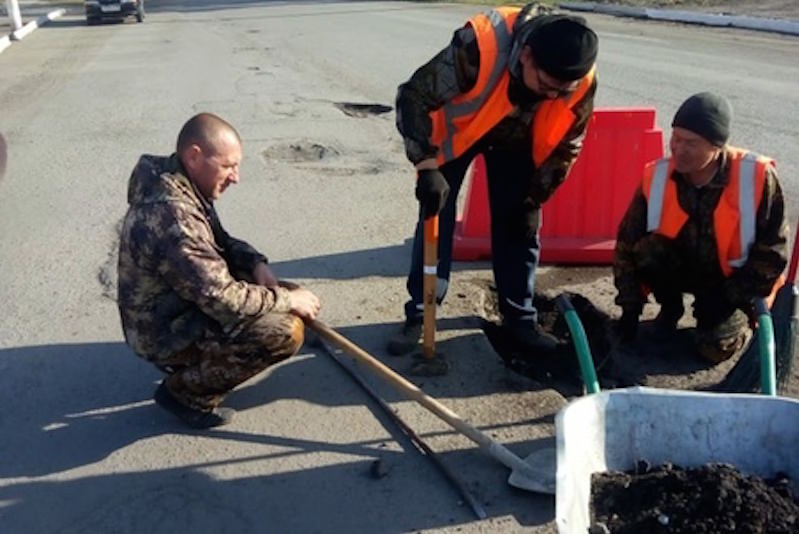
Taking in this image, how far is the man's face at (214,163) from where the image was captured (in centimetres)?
328

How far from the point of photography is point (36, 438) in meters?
3.49

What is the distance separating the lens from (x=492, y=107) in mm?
3652

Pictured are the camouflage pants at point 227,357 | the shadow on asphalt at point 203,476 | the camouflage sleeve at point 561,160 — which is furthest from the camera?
the camouflage sleeve at point 561,160

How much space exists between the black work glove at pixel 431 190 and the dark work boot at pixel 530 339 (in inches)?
36.0

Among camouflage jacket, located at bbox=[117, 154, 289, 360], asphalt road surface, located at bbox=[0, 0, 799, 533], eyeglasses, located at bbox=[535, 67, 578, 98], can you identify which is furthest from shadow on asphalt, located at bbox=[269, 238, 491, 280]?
eyeglasses, located at bbox=[535, 67, 578, 98]

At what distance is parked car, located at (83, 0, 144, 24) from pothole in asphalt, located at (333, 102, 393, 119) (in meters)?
16.4

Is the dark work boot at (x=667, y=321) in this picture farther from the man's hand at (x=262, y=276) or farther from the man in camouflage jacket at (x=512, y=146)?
the man's hand at (x=262, y=276)

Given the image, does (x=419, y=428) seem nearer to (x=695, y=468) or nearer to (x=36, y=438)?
(x=695, y=468)

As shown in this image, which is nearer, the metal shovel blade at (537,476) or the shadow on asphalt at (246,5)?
the metal shovel blade at (537,476)

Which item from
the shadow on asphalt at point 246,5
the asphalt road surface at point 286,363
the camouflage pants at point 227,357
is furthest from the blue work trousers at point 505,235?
the shadow on asphalt at point 246,5

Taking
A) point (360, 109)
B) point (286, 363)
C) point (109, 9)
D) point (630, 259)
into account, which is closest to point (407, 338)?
point (286, 363)

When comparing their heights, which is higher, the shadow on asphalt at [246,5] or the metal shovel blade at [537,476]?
the shadow on asphalt at [246,5]

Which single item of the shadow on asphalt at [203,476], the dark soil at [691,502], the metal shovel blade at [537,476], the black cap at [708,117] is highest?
the black cap at [708,117]

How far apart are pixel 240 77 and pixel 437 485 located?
9.93 m
